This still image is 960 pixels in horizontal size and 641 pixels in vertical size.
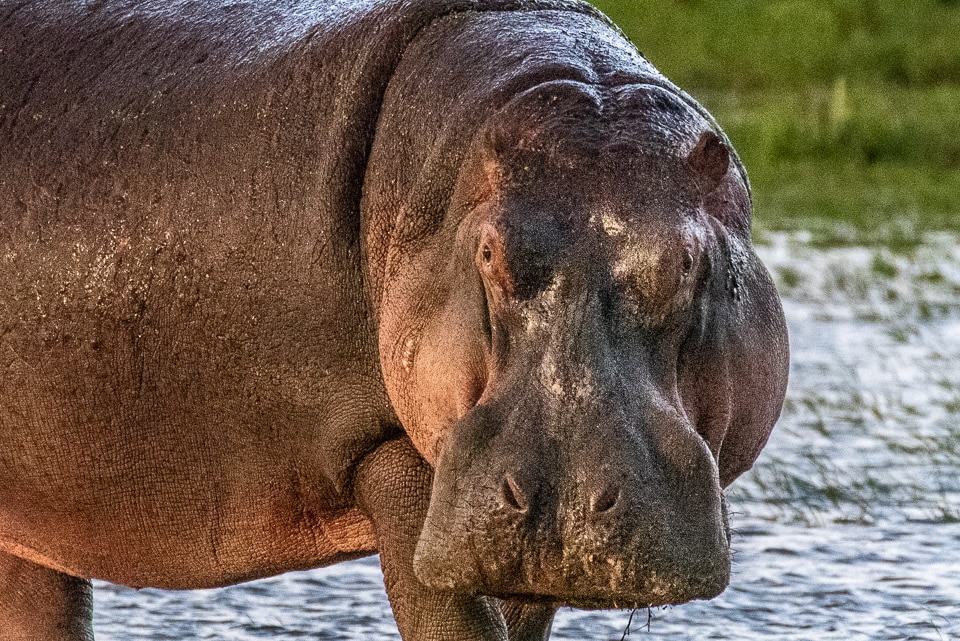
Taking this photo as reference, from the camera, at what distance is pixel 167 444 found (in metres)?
3.45

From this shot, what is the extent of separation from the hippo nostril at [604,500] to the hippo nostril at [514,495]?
95 mm

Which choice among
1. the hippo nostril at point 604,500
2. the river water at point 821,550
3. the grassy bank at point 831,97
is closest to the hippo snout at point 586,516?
the hippo nostril at point 604,500

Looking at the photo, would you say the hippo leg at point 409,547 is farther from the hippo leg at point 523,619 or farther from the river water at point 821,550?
the river water at point 821,550

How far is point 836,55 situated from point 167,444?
19332mm

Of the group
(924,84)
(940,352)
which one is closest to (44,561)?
(940,352)

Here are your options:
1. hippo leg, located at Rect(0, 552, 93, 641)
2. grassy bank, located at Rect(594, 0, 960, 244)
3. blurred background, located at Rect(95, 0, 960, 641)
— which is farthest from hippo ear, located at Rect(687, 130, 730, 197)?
grassy bank, located at Rect(594, 0, 960, 244)

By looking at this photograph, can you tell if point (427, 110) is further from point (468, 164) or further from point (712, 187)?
point (712, 187)

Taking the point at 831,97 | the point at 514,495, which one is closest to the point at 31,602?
the point at 514,495

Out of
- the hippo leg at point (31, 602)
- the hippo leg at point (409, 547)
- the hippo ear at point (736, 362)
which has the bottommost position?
the hippo leg at point (31, 602)

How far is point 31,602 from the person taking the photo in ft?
13.5

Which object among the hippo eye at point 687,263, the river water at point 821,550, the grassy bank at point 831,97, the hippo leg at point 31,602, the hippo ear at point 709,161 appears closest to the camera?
the hippo eye at point 687,263

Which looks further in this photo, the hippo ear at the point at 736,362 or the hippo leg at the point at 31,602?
the hippo leg at the point at 31,602

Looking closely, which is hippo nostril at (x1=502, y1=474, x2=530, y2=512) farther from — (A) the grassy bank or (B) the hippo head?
(A) the grassy bank

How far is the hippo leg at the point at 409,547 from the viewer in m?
3.19
